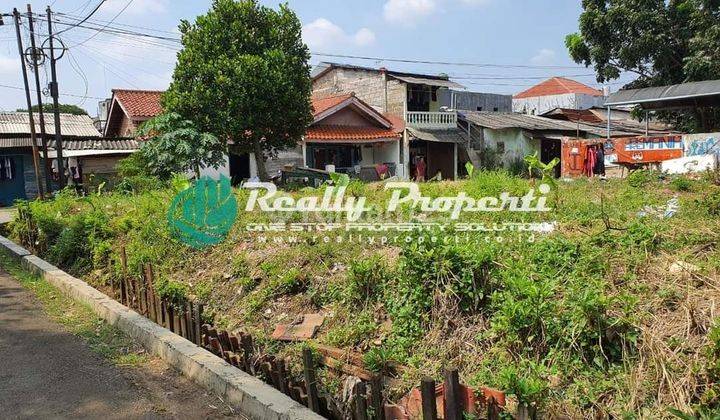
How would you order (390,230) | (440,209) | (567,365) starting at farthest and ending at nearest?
(440,209)
(390,230)
(567,365)

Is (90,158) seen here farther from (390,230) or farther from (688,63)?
(688,63)

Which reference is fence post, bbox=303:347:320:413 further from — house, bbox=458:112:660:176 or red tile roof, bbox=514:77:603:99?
red tile roof, bbox=514:77:603:99

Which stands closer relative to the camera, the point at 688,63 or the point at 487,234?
the point at 487,234

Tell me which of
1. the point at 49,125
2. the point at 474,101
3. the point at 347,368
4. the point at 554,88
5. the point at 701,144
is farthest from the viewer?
the point at 554,88

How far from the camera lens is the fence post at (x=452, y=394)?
252 cm

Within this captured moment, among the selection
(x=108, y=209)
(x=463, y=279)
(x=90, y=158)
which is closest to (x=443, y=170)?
(x=90, y=158)

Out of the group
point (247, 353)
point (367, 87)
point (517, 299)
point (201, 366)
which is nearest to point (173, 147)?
point (201, 366)

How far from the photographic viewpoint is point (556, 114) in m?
28.7

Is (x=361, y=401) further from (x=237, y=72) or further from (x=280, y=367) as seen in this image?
(x=237, y=72)

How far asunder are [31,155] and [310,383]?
75.6 ft

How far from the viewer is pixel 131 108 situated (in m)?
20.0

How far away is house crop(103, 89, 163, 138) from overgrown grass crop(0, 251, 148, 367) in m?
13.1

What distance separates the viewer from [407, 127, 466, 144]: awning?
23016 mm

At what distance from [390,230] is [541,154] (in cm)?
2263
